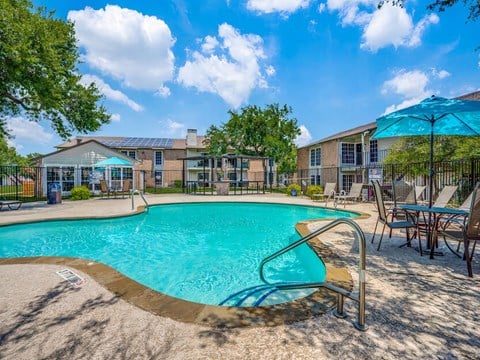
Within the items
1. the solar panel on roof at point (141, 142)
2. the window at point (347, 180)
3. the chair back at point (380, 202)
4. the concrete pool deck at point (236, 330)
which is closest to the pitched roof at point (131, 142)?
the solar panel on roof at point (141, 142)

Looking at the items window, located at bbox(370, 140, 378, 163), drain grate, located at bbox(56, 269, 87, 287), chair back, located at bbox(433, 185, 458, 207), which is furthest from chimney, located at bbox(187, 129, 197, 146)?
drain grate, located at bbox(56, 269, 87, 287)

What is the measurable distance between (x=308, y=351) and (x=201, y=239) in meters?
5.01

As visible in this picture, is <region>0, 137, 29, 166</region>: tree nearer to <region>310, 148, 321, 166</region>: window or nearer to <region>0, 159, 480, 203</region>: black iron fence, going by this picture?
<region>0, 159, 480, 203</region>: black iron fence

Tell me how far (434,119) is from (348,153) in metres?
16.3

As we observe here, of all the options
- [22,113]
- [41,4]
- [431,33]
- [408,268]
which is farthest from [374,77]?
[22,113]

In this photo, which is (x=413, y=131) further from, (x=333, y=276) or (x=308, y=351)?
(x=308, y=351)

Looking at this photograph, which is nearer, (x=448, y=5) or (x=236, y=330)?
(x=236, y=330)

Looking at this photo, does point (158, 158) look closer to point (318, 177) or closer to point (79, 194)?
point (79, 194)

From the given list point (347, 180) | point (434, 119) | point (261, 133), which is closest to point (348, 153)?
point (347, 180)

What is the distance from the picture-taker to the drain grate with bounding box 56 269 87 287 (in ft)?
9.79

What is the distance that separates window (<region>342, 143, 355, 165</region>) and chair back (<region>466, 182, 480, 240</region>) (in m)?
17.8

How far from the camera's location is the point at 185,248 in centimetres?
567

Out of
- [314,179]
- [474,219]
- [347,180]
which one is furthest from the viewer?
[314,179]

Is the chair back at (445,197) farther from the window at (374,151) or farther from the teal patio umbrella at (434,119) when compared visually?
the window at (374,151)
